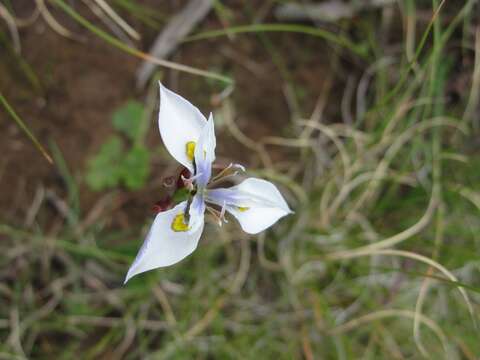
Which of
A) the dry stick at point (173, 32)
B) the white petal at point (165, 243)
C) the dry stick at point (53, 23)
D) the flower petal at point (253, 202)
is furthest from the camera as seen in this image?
the dry stick at point (173, 32)

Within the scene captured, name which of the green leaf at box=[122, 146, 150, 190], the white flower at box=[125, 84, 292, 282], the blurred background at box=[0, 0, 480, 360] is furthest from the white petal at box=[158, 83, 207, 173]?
the green leaf at box=[122, 146, 150, 190]

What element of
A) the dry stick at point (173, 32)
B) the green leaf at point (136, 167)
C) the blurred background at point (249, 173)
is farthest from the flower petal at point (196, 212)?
the dry stick at point (173, 32)

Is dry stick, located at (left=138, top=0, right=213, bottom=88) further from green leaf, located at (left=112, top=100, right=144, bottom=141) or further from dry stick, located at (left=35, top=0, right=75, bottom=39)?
dry stick, located at (left=35, top=0, right=75, bottom=39)

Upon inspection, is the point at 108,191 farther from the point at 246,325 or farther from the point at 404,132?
the point at 404,132

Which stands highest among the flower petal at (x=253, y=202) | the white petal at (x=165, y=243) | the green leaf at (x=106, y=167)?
the green leaf at (x=106, y=167)

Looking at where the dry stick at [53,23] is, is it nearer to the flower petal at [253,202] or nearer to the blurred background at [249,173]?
the blurred background at [249,173]

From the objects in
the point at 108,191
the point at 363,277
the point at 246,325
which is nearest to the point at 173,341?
the point at 246,325
